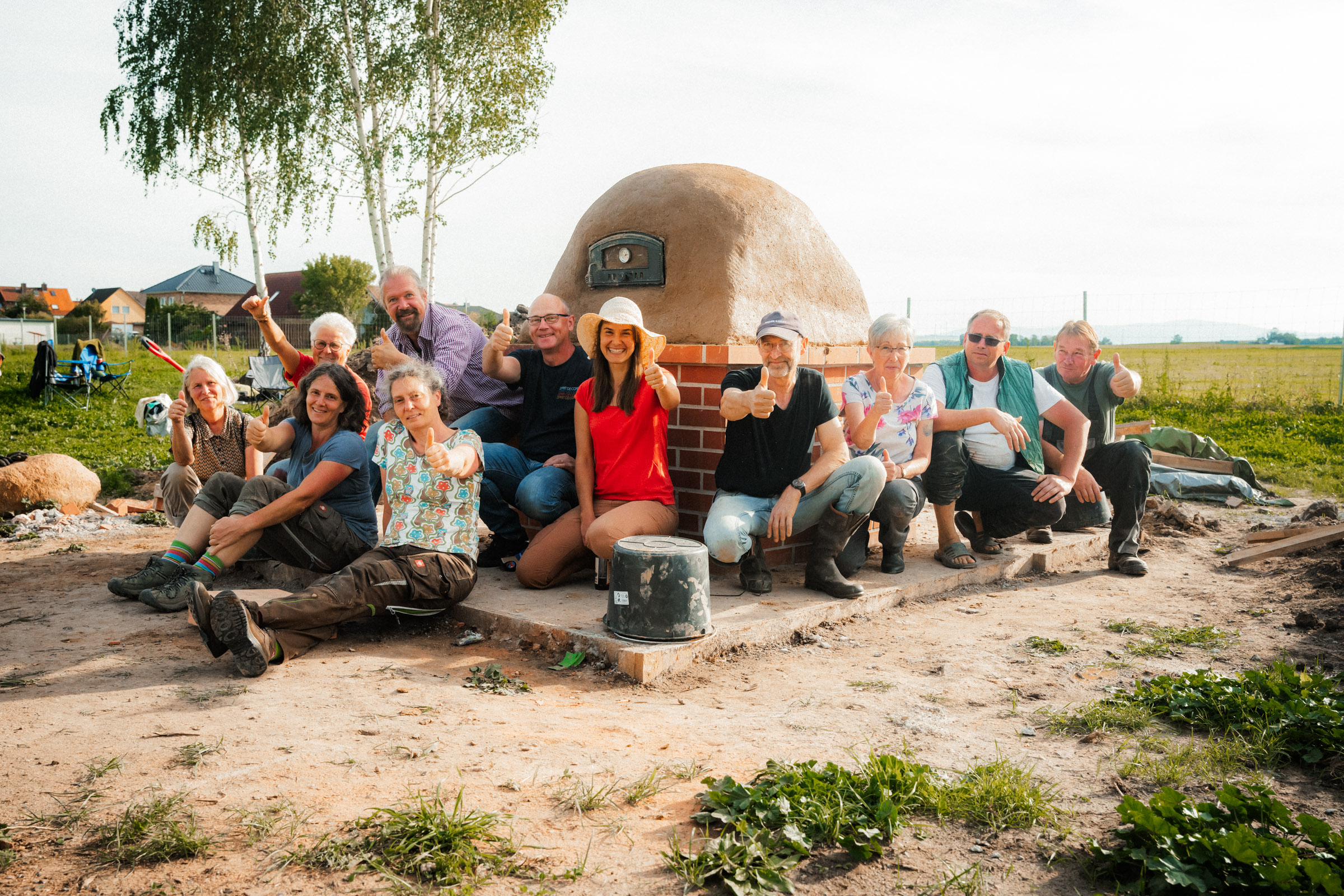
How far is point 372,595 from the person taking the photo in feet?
12.7

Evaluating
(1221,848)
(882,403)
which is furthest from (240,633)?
(1221,848)

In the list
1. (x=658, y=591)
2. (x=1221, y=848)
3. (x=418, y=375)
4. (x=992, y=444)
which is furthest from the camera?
(x=992, y=444)

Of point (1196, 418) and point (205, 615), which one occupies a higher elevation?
point (1196, 418)

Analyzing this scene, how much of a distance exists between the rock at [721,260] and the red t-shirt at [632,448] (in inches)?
34.9

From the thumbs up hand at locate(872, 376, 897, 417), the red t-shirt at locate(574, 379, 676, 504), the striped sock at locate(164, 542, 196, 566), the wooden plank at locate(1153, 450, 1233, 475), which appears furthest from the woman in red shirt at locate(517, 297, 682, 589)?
the wooden plank at locate(1153, 450, 1233, 475)

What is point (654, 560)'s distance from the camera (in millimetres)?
3715

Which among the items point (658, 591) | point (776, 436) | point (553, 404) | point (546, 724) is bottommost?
point (546, 724)

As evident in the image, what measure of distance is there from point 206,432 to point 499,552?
183 cm

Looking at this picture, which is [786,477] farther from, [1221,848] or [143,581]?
[143,581]

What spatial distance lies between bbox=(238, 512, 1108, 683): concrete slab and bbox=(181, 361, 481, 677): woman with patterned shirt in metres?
0.34

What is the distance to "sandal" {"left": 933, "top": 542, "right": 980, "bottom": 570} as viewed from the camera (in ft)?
17.5

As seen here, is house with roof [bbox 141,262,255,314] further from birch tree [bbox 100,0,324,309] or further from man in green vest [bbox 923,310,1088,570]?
man in green vest [bbox 923,310,1088,570]

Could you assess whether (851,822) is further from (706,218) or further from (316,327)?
(316,327)

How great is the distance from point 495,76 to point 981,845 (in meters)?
15.7
